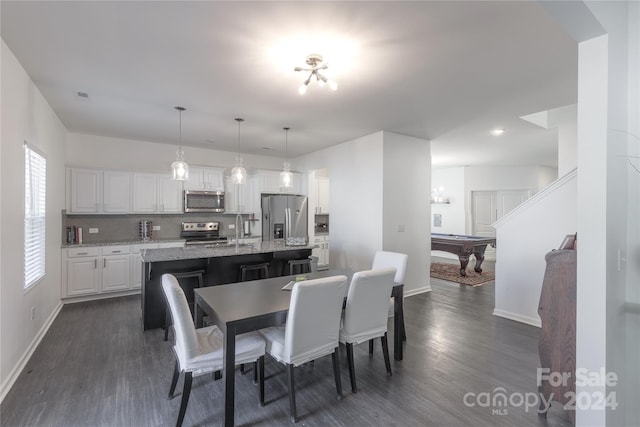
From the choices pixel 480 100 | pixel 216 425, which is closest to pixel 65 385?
pixel 216 425

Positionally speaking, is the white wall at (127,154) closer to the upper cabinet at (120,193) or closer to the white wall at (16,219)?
the upper cabinet at (120,193)

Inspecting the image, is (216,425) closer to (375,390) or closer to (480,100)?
(375,390)

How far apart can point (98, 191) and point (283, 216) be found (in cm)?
327

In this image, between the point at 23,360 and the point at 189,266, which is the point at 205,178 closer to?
the point at 189,266

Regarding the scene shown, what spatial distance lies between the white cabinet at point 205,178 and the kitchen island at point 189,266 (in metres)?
2.16

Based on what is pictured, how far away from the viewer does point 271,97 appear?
11.0ft

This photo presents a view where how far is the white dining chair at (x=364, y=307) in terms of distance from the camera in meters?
2.29

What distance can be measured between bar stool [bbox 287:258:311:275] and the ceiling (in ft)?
6.58

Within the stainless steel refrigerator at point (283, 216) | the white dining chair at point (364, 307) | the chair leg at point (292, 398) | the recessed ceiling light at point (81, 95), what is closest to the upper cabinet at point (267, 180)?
the stainless steel refrigerator at point (283, 216)

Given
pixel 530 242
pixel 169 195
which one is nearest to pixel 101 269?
pixel 169 195

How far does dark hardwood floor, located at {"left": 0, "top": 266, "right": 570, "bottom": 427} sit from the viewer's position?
203cm

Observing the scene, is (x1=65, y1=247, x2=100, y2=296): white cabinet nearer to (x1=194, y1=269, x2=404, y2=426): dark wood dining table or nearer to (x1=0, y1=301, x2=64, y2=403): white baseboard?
(x1=0, y1=301, x2=64, y2=403): white baseboard

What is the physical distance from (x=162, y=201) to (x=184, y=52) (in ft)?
12.0

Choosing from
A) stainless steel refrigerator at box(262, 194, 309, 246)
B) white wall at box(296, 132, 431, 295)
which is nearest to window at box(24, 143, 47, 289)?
stainless steel refrigerator at box(262, 194, 309, 246)
